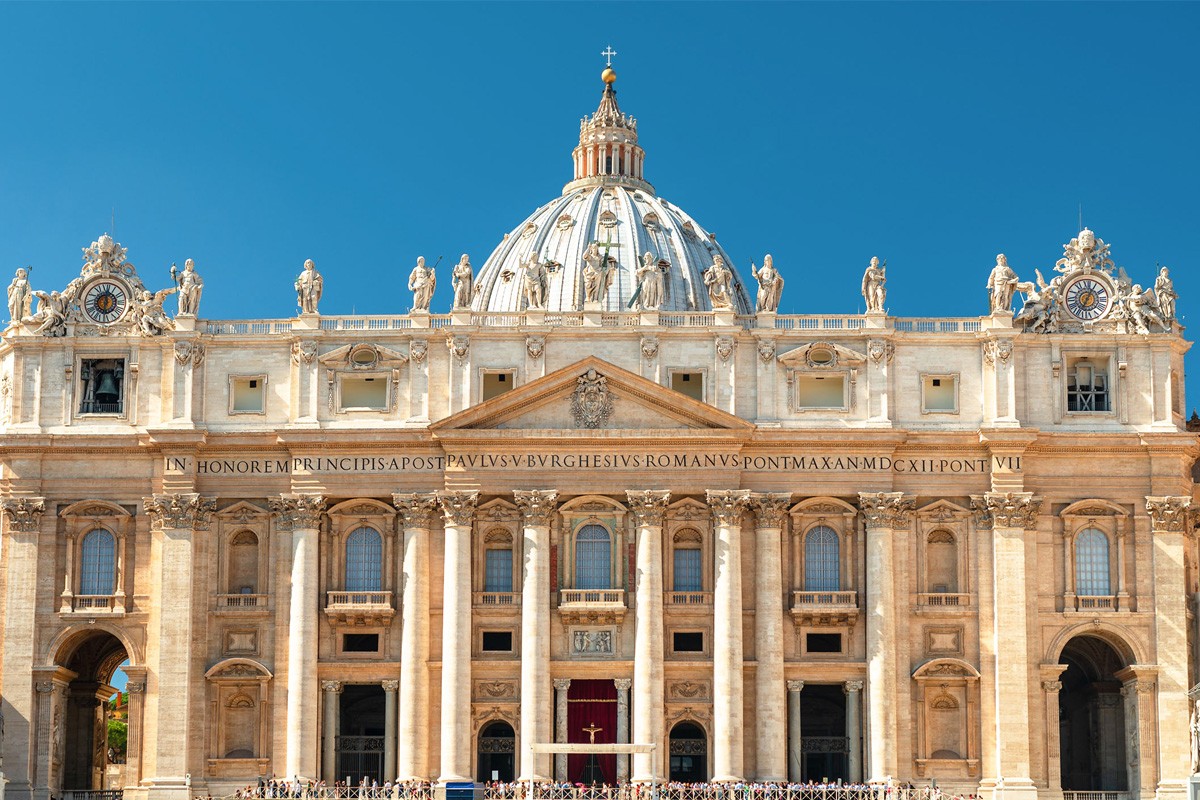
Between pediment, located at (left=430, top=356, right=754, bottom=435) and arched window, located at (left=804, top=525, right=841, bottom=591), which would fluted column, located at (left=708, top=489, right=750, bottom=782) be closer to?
arched window, located at (left=804, top=525, right=841, bottom=591)

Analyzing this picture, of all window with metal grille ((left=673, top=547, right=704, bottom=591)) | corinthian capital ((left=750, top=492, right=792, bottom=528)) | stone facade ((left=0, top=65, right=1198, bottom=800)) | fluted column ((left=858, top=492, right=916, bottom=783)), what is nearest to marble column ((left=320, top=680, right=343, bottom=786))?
stone facade ((left=0, top=65, right=1198, bottom=800))

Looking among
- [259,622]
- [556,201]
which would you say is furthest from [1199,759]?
[556,201]

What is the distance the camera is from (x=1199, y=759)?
2879 inches

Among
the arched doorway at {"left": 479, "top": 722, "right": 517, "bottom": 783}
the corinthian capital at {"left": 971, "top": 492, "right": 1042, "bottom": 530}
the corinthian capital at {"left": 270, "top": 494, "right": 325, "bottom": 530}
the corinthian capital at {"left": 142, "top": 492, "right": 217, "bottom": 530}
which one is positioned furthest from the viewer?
the corinthian capital at {"left": 142, "top": 492, "right": 217, "bottom": 530}

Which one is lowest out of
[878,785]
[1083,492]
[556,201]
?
[878,785]

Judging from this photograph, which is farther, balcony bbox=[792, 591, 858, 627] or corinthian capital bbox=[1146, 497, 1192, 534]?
corinthian capital bbox=[1146, 497, 1192, 534]

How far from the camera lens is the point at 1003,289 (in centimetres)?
8544

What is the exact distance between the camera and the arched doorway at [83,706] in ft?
279

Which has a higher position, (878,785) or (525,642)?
(525,642)

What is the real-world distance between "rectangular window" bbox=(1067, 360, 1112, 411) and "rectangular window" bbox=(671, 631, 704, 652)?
56.6 feet

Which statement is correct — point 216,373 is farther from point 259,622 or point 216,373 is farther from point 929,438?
point 929,438

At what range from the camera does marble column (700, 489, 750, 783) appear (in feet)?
267

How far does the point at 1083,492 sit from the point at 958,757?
11.4m

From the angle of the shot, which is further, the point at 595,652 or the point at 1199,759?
the point at 595,652
